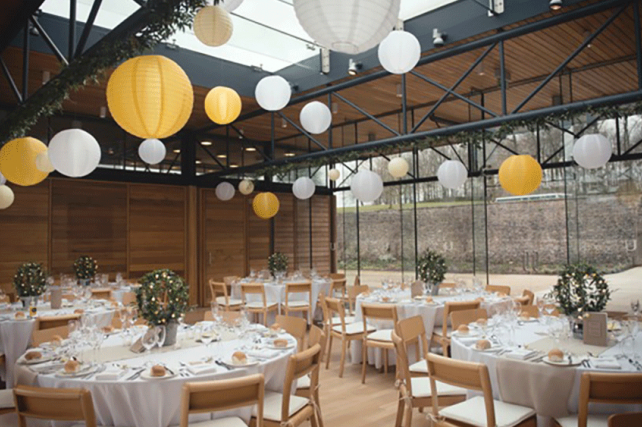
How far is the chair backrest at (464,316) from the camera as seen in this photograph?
16.7 ft

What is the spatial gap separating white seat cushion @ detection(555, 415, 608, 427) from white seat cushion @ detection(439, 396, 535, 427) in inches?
8.1

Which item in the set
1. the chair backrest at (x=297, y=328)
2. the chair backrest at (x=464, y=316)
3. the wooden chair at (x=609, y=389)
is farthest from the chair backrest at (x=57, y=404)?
the chair backrest at (x=464, y=316)

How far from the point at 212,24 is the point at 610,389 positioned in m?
3.82

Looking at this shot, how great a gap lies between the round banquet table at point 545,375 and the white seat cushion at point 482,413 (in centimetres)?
9

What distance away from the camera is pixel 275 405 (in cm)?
372

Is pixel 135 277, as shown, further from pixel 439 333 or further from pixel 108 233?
pixel 439 333

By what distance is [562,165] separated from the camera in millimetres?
10883

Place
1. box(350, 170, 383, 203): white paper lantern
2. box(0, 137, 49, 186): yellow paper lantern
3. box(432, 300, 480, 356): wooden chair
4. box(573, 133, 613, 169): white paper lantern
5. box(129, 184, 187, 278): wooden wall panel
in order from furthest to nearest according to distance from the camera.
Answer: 1. box(129, 184, 187, 278): wooden wall panel
2. box(350, 170, 383, 203): white paper lantern
3. box(573, 133, 613, 169): white paper lantern
4. box(432, 300, 480, 356): wooden chair
5. box(0, 137, 49, 186): yellow paper lantern

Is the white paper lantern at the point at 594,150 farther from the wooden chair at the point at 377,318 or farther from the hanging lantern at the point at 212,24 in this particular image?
the hanging lantern at the point at 212,24

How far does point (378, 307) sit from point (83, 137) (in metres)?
3.90

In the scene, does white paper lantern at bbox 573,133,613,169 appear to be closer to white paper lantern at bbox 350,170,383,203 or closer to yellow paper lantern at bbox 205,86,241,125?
white paper lantern at bbox 350,170,383,203

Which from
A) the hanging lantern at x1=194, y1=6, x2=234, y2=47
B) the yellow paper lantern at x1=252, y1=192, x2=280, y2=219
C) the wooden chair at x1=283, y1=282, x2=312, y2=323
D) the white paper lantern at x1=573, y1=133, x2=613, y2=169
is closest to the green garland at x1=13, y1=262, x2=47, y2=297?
the wooden chair at x1=283, y1=282, x2=312, y2=323

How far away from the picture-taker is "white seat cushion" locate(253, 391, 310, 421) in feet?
11.7

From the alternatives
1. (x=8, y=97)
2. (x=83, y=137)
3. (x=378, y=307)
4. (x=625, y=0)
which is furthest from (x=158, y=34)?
(x=8, y=97)
